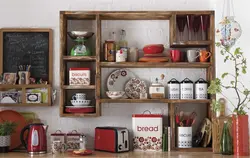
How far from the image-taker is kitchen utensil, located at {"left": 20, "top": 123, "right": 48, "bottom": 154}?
3801 millimetres

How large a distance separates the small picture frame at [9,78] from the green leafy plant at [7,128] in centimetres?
43

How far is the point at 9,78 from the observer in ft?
13.6

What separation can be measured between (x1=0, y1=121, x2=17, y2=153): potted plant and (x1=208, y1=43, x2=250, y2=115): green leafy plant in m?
1.72

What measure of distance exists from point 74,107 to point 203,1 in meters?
1.55

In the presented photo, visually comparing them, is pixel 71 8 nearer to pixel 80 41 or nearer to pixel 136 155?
pixel 80 41

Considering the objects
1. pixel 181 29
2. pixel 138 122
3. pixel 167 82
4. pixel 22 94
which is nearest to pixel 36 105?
pixel 22 94

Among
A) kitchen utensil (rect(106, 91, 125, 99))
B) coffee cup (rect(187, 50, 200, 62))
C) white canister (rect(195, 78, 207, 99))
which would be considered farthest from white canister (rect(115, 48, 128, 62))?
white canister (rect(195, 78, 207, 99))

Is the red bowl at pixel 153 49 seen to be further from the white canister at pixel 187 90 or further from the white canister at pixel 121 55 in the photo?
the white canister at pixel 187 90

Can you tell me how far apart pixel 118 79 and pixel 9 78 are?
1.00 metres

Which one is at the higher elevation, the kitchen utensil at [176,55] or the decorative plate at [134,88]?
the kitchen utensil at [176,55]

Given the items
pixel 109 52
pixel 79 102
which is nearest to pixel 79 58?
pixel 109 52

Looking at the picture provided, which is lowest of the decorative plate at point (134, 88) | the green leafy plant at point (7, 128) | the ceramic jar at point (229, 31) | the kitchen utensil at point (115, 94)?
the green leafy plant at point (7, 128)

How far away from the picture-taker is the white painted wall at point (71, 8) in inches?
165

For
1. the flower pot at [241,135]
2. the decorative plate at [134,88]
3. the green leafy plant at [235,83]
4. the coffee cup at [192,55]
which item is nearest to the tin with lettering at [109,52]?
the decorative plate at [134,88]
